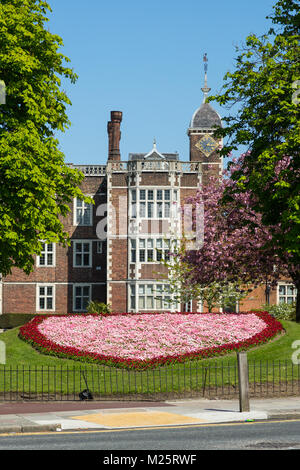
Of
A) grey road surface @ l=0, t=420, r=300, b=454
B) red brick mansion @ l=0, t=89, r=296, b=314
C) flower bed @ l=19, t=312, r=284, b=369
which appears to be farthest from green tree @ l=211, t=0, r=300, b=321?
red brick mansion @ l=0, t=89, r=296, b=314

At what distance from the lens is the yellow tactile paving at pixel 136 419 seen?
53.1ft

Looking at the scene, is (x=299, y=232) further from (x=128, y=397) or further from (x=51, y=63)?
(x=51, y=63)

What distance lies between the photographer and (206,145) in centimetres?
5875

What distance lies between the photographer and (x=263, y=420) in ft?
55.8

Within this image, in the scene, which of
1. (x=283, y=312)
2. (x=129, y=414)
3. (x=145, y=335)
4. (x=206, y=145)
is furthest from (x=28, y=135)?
(x=206, y=145)

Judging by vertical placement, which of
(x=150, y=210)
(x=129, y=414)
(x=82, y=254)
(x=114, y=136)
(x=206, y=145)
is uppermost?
(x=114, y=136)

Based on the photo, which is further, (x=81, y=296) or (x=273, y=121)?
(x=81, y=296)

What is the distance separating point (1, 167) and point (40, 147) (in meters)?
1.54

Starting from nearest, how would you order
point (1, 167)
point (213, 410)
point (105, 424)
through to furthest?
point (105, 424) < point (213, 410) < point (1, 167)

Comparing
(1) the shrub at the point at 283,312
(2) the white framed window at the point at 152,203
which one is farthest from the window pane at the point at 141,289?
(1) the shrub at the point at 283,312

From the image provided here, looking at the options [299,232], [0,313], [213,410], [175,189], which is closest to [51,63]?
[299,232]

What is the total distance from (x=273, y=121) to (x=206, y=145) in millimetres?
30850

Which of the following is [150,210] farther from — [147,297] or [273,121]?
[273,121]

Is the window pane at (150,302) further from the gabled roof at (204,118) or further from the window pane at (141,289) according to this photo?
the gabled roof at (204,118)
